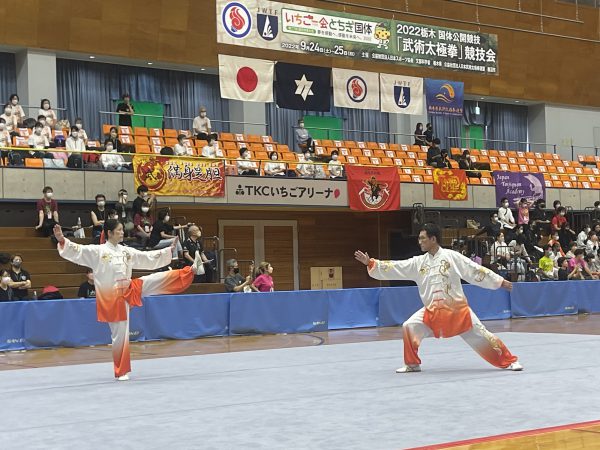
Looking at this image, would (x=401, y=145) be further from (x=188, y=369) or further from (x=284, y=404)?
(x=284, y=404)

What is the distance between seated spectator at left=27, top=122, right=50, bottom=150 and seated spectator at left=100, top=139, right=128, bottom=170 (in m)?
1.40

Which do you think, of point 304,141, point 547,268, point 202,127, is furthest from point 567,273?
point 202,127

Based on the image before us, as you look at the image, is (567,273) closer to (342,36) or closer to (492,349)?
(342,36)

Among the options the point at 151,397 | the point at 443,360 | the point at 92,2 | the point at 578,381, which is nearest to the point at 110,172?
the point at 92,2

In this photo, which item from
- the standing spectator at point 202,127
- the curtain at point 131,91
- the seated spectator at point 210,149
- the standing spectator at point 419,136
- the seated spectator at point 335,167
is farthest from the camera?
the standing spectator at point 419,136

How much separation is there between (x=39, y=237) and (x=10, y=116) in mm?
3423

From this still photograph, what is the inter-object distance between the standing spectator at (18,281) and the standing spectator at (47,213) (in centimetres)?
291

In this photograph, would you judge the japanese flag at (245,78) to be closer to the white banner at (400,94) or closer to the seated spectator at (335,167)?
the white banner at (400,94)

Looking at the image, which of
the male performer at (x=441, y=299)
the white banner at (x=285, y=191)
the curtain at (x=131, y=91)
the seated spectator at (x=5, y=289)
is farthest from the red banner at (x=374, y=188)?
the male performer at (x=441, y=299)

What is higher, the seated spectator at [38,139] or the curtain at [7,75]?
the curtain at [7,75]

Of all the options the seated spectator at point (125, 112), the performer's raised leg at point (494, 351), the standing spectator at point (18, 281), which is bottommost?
the performer's raised leg at point (494, 351)

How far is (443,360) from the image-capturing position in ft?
38.9

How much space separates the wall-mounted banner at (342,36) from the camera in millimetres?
21078

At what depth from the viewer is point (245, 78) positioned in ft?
73.2
